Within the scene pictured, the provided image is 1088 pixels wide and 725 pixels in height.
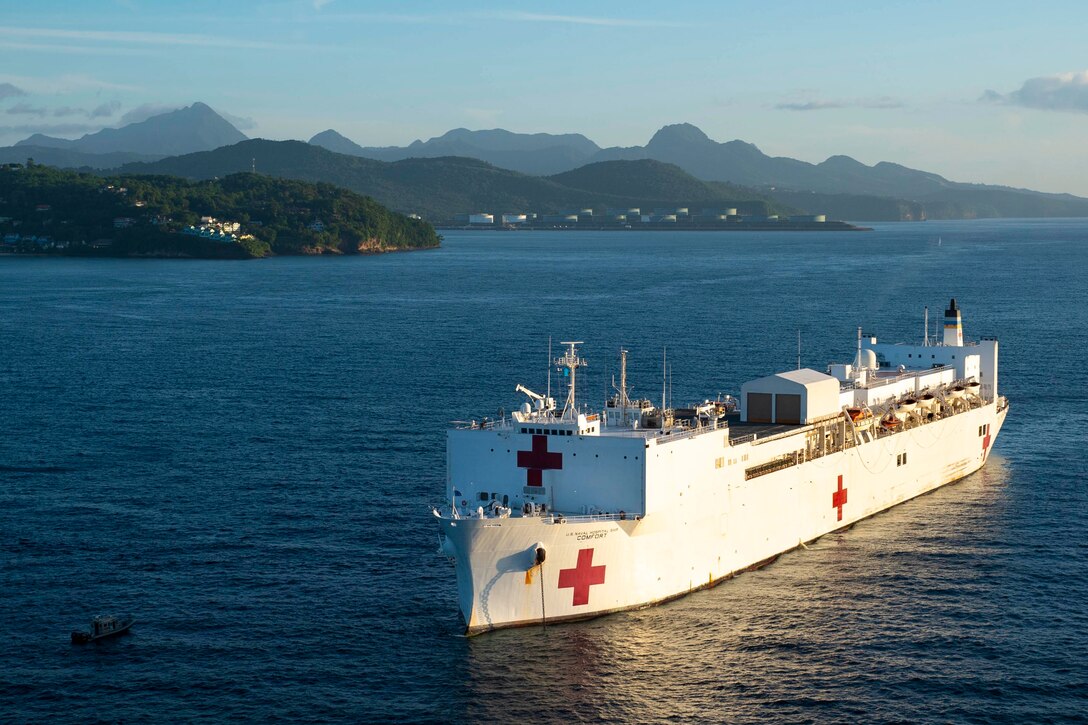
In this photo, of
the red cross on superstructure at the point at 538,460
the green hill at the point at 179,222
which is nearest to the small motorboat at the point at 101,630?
the red cross on superstructure at the point at 538,460

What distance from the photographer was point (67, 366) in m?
68.6

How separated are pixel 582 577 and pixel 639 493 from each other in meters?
2.34

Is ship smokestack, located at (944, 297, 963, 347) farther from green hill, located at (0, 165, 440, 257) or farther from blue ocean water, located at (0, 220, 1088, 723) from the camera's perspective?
green hill, located at (0, 165, 440, 257)

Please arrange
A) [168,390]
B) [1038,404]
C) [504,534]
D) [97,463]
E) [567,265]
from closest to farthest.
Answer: [504,534]
[97,463]
[1038,404]
[168,390]
[567,265]

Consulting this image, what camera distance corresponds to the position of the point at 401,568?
33562 mm

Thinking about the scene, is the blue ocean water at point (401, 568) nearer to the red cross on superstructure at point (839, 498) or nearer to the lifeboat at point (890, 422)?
the red cross on superstructure at point (839, 498)

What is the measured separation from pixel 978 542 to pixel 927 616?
6.92 m

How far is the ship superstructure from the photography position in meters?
29.3

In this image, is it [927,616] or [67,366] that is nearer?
[927,616]

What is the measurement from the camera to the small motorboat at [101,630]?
A: 2861cm

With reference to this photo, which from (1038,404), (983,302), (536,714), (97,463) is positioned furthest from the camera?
(983,302)

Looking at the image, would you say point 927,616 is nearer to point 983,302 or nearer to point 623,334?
point 623,334

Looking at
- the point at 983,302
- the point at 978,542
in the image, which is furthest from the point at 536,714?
the point at 983,302

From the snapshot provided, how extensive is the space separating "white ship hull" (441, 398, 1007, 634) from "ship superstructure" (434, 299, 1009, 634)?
0.03 meters
